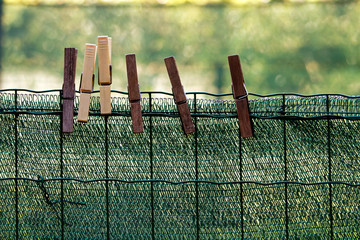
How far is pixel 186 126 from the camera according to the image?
2.21 m

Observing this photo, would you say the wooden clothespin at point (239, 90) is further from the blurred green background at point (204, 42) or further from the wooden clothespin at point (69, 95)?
the blurred green background at point (204, 42)

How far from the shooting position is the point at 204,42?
450 inches

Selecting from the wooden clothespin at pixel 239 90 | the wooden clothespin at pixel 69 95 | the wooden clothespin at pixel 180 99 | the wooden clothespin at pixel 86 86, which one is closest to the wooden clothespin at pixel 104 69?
the wooden clothespin at pixel 86 86

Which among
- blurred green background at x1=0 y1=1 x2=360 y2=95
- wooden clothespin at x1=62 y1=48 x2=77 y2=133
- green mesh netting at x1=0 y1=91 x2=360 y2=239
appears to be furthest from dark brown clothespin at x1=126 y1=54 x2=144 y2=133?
blurred green background at x1=0 y1=1 x2=360 y2=95

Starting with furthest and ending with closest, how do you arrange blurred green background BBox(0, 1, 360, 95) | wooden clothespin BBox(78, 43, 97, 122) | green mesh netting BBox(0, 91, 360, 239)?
blurred green background BBox(0, 1, 360, 95) < green mesh netting BBox(0, 91, 360, 239) < wooden clothespin BBox(78, 43, 97, 122)

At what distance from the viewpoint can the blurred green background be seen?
10.9 meters

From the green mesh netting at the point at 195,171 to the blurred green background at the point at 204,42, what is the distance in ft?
27.1

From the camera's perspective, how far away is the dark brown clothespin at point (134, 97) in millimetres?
2205

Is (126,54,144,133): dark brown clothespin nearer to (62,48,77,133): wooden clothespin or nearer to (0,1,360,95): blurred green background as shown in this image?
(62,48,77,133): wooden clothespin

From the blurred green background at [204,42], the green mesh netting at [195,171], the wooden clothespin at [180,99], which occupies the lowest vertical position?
the green mesh netting at [195,171]

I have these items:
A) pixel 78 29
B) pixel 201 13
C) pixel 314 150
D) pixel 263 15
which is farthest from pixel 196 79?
pixel 314 150

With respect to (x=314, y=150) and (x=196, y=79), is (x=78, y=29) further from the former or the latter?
(x=314, y=150)

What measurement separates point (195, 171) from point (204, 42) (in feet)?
30.8

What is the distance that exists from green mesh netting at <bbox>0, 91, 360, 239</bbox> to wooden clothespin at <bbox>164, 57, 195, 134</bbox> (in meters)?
0.08
